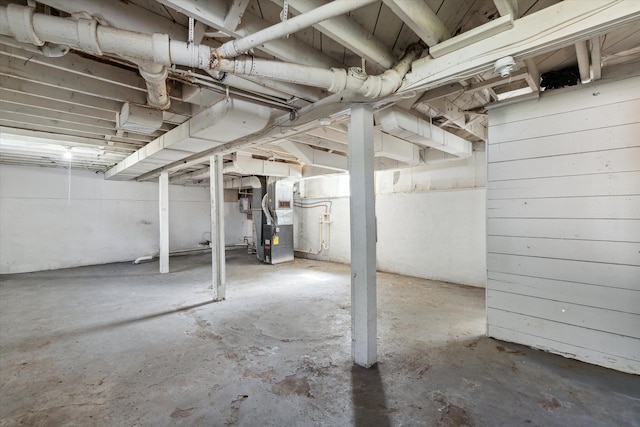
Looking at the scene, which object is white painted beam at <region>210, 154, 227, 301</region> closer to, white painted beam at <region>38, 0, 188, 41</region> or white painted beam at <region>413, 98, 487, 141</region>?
white painted beam at <region>38, 0, 188, 41</region>

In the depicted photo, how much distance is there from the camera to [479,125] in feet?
11.8

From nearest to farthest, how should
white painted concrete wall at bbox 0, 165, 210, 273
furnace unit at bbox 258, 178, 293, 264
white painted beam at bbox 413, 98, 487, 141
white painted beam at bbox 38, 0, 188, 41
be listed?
white painted beam at bbox 38, 0, 188, 41
white painted beam at bbox 413, 98, 487, 141
white painted concrete wall at bbox 0, 165, 210, 273
furnace unit at bbox 258, 178, 293, 264

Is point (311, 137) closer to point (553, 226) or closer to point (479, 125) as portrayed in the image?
point (479, 125)

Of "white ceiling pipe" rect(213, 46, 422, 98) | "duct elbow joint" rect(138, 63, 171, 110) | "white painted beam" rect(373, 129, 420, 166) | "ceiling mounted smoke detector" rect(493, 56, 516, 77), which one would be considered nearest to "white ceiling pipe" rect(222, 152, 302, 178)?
"white painted beam" rect(373, 129, 420, 166)

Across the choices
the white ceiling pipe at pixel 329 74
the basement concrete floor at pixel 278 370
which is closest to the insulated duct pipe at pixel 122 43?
the white ceiling pipe at pixel 329 74

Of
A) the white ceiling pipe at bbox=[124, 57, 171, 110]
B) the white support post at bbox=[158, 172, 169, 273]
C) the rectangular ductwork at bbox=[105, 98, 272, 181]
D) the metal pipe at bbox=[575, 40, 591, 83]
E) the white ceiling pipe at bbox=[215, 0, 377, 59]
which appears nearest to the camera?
the white ceiling pipe at bbox=[215, 0, 377, 59]

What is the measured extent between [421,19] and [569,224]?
6.46 feet

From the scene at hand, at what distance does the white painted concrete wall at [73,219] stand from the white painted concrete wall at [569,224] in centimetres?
779

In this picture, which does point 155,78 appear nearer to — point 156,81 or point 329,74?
point 156,81

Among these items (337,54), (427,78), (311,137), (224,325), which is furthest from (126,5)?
(224,325)

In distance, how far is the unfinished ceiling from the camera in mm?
1291

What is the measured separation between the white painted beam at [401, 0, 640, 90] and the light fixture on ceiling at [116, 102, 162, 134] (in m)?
2.32

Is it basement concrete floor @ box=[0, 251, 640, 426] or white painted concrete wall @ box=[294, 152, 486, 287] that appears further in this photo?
white painted concrete wall @ box=[294, 152, 486, 287]

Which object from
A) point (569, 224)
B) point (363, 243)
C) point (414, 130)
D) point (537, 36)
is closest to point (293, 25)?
point (537, 36)
